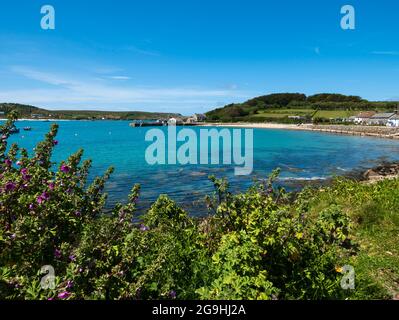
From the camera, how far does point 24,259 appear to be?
514 cm

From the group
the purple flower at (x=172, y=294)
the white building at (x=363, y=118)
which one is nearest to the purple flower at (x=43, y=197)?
the purple flower at (x=172, y=294)

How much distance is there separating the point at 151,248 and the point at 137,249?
1241 mm

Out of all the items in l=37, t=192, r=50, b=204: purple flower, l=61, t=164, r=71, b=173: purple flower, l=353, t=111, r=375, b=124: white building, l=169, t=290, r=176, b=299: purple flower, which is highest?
l=353, t=111, r=375, b=124: white building

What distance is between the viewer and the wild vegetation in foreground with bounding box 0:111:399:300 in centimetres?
480

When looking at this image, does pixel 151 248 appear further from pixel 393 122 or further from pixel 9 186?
pixel 393 122

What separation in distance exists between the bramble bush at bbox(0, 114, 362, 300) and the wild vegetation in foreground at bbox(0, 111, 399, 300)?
18mm

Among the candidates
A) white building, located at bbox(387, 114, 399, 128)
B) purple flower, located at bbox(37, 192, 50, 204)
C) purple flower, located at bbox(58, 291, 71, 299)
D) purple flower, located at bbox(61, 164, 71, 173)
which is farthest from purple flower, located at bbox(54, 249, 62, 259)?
white building, located at bbox(387, 114, 399, 128)

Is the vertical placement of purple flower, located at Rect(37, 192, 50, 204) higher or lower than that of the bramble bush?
higher

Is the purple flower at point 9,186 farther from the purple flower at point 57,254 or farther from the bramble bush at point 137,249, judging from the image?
the purple flower at point 57,254

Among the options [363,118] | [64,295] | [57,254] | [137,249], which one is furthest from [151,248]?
[363,118]

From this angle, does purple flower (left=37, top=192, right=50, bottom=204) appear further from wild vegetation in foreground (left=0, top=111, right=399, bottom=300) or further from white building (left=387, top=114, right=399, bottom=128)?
white building (left=387, top=114, right=399, bottom=128)
